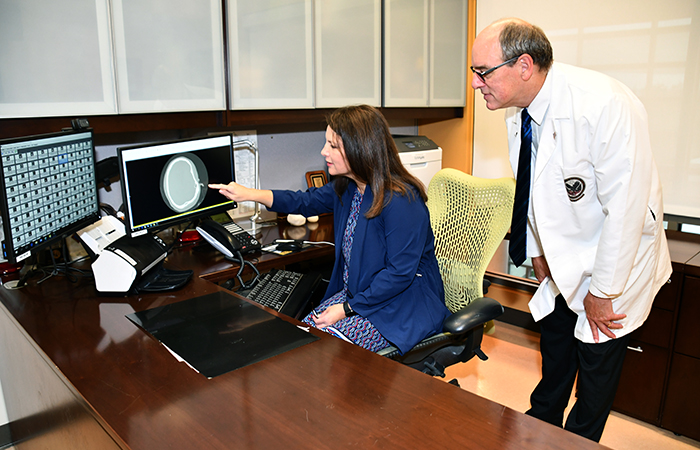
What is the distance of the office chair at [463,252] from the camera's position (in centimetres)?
159

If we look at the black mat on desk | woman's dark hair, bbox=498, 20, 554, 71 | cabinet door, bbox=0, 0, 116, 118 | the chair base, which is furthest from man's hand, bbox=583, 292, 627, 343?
cabinet door, bbox=0, 0, 116, 118

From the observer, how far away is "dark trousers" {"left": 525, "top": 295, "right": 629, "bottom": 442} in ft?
5.17

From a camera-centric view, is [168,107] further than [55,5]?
Yes

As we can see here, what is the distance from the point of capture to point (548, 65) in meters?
1.49

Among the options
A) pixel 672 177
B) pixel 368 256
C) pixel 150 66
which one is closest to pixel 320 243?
pixel 368 256

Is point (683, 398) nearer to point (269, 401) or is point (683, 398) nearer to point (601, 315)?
point (601, 315)

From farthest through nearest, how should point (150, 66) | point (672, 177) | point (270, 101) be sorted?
point (672, 177) → point (270, 101) → point (150, 66)

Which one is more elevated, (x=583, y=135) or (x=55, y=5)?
(x=55, y=5)

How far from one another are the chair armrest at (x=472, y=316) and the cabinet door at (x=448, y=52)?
5.70 feet

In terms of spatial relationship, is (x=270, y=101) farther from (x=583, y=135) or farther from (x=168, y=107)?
(x=583, y=135)

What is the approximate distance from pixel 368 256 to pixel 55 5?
1.31m

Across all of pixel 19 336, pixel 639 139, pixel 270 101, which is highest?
pixel 270 101

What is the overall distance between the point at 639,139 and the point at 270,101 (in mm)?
1484

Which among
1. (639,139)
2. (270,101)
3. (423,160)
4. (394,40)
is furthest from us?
(423,160)
